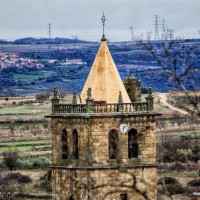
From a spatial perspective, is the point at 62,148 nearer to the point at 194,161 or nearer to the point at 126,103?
the point at 126,103

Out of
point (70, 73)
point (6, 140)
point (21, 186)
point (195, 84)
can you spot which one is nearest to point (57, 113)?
point (195, 84)

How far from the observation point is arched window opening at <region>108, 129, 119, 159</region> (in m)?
39.5

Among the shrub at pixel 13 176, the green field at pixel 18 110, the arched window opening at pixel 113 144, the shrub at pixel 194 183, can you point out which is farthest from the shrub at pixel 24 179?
the arched window opening at pixel 113 144

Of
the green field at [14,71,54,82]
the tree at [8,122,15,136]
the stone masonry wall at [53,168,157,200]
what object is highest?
the green field at [14,71,54,82]

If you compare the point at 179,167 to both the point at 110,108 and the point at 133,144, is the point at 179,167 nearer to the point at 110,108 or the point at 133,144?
the point at 133,144

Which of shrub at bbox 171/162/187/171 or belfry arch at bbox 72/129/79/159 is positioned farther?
shrub at bbox 171/162/187/171

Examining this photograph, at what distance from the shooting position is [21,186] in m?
76.5

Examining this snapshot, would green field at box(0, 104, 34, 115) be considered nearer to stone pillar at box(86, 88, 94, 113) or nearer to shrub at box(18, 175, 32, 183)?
shrub at box(18, 175, 32, 183)

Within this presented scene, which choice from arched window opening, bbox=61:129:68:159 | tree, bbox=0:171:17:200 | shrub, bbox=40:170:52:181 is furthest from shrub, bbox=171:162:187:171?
arched window opening, bbox=61:129:68:159

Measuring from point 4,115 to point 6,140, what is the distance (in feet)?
47.5

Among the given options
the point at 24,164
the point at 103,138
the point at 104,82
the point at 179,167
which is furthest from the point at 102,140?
the point at 179,167

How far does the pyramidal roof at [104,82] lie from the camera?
40000 millimetres

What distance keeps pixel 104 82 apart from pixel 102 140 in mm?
2087

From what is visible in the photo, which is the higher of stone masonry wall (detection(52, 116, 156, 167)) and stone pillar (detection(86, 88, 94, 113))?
stone pillar (detection(86, 88, 94, 113))
